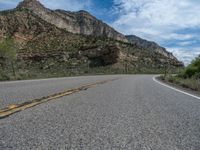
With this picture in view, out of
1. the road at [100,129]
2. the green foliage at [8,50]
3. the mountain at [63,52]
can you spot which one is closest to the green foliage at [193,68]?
the green foliage at [8,50]

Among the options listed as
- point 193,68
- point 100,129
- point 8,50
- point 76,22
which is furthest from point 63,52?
point 76,22

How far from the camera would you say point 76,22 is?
163000mm

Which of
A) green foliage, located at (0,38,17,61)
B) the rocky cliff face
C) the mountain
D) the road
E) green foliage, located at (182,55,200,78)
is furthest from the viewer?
the rocky cliff face

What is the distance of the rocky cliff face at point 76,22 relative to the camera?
12369cm

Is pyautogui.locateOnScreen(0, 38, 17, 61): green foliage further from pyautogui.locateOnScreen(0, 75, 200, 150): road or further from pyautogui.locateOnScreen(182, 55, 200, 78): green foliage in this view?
pyautogui.locateOnScreen(0, 75, 200, 150): road

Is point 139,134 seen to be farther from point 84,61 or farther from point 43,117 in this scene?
point 84,61

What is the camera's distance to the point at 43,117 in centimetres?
630

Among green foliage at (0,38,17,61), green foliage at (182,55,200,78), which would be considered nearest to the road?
green foliage at (182,55,200,78)

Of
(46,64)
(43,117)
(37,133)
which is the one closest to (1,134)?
(37,133)

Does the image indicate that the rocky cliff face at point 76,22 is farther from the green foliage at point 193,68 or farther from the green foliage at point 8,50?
the green foliage at point 193,68

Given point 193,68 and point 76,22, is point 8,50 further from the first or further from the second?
point 76,22

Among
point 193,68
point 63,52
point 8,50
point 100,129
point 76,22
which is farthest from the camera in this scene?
point 76,22

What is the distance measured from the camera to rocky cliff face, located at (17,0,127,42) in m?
124

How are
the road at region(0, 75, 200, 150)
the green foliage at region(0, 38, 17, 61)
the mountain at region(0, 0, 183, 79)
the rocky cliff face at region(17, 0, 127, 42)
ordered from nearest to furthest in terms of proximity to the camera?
1. the road at region(0, 75, 200, 150)
2. the green foliage at region(0, 38, 17, 61)
3. the mountain at region(0, 0, 183, 79)
4. the rocky cliff face at region(17, 0, 127, 42)
